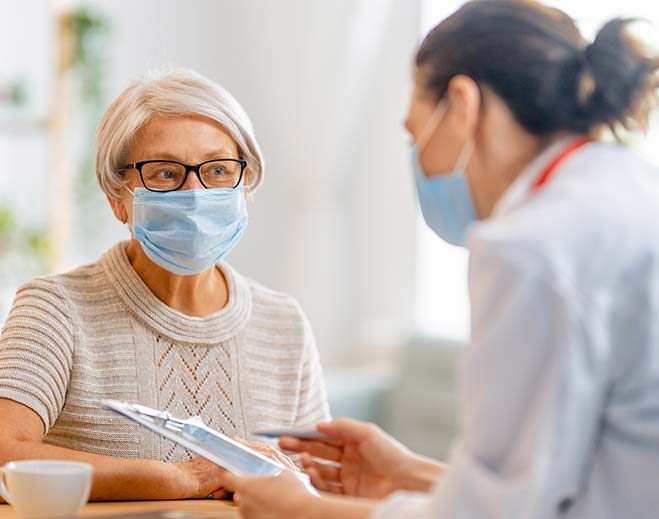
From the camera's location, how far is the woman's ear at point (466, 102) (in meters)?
1.18

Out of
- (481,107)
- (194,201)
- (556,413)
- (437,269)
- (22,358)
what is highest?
(481,107)

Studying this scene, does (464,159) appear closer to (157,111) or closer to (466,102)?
(466,102)

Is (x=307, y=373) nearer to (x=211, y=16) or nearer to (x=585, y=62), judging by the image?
(x=585, y=62)

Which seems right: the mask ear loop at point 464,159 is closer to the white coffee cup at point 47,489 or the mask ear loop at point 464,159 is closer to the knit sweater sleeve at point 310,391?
the white coffee cup at point 47,489

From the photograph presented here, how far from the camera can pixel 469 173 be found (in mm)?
1229

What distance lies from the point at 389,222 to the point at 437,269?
0.32m

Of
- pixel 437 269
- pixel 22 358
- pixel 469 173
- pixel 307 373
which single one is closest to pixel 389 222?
pixel 437 269

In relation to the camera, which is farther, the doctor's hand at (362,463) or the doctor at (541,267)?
the doctor's hand at (362,463)

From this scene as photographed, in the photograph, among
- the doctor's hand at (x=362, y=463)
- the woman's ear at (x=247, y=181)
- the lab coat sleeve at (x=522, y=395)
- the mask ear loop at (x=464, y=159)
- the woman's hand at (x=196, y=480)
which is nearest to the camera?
the lab coat sleeve at (x=522, y=395)

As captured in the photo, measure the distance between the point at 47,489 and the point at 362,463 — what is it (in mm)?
433

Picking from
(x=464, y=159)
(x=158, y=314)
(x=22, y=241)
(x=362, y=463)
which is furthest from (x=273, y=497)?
(x=22, y=241)

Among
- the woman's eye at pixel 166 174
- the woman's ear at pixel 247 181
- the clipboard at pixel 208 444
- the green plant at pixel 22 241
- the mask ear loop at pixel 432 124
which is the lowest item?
the green plant at pixel 22 241

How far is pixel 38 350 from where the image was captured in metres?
1.71

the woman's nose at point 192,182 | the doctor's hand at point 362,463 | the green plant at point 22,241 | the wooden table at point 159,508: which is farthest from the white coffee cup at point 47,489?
the green plant at point 22,241
